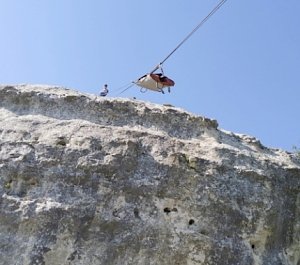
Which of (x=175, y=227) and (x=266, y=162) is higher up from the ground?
(x=266, y=162)

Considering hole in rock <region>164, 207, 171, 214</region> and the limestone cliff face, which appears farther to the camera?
hole in rock <region>164, 207, 171, 214</region>

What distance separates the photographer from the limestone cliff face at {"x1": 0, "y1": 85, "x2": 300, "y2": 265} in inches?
319

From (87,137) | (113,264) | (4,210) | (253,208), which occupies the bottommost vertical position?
(113,264)

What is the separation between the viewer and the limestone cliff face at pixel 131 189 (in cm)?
809

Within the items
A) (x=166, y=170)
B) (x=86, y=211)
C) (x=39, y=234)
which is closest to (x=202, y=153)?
(x=166, y=170)

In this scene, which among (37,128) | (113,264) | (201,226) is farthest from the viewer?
(37,128)

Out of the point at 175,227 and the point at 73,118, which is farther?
the point at 73,118

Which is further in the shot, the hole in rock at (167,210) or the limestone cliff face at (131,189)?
the hole in rock at (167,210)

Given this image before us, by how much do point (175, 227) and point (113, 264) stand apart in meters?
1.09

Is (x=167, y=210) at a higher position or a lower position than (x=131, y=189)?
lower

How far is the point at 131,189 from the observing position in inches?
337

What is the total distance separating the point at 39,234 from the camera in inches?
316

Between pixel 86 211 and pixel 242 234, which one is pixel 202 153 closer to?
pixel 242 234

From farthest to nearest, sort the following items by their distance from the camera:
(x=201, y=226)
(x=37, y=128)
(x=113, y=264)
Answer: (x=37, y=128)
(x=201, y=226)
(x=113, y=264)
